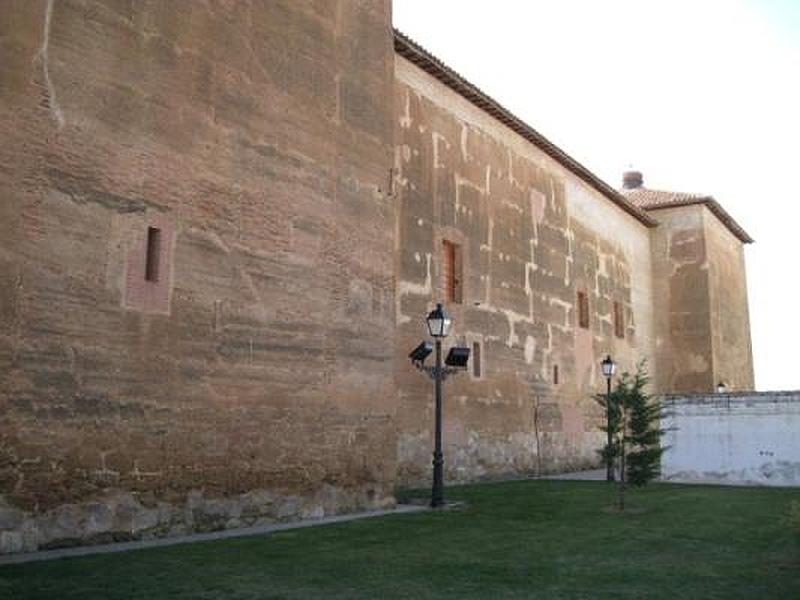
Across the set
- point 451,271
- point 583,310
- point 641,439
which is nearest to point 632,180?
point 583,310

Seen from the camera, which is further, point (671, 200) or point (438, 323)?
point (671, 200)

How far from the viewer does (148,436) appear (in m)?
8.82

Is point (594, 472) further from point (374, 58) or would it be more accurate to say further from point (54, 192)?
point (54, 192)

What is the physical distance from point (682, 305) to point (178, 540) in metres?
27.6

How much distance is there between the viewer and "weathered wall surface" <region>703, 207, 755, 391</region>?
108ft

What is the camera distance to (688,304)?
32.6 metres

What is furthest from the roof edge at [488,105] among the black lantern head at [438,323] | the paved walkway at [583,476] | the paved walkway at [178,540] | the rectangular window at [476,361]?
the paved walkway at [178,540]

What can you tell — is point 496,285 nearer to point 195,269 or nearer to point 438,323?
point 438,323

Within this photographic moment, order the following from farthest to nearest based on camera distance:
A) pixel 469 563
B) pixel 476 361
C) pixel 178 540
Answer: pixel 476 361 < pixel 178 540 < pixel 469 563

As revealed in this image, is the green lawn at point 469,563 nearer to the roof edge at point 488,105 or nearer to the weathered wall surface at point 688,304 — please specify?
the roof edge at point 488,105

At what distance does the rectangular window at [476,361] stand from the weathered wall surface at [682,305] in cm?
1485

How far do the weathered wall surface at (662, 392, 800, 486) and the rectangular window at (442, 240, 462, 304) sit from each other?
509 centimetres

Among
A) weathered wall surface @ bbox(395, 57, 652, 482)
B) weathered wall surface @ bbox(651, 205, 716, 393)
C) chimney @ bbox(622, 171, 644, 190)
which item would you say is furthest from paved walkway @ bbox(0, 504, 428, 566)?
chimney @ bbox(622, 171, 644, 190)

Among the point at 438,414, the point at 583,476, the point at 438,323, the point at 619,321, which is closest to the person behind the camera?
the point at 438,414
